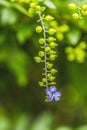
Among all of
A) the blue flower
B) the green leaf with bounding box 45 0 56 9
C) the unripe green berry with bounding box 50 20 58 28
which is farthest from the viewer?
the unripe green berry with bounding box 50 20 58 28

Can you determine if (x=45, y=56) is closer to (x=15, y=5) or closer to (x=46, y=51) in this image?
(x=46, y=51)

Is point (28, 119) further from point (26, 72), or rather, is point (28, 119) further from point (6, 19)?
point (6, 19)

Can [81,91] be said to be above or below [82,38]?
below

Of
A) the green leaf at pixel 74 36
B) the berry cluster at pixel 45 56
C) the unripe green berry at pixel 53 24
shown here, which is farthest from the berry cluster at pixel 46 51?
the green leaf at pixel 74 36

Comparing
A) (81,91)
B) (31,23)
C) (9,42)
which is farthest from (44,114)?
(31,23)

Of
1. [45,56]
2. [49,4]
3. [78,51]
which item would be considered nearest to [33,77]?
[78,51]

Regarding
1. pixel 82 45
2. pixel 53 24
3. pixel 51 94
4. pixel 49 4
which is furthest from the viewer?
pixel 82 45

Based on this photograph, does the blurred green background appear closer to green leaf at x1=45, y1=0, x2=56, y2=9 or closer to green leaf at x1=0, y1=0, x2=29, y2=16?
green leaf at x1=0, y1=0, x2=29, y2=16

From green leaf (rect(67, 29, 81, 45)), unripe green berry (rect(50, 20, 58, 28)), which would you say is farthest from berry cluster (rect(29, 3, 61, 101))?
green leaf (rect(67, 29, 81, 45))
